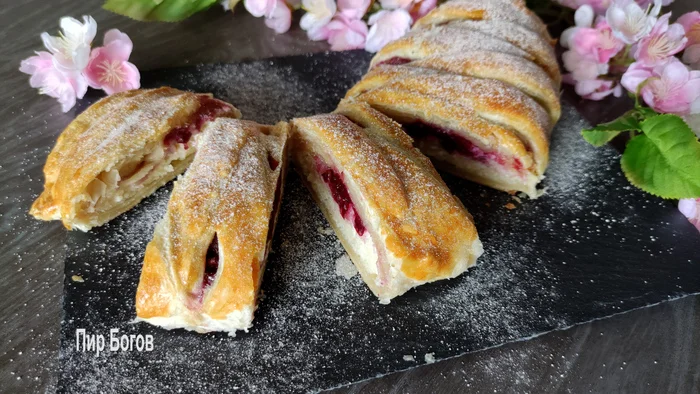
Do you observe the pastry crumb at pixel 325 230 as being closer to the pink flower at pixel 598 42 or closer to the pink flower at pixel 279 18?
the pink flower at pixel 279 18

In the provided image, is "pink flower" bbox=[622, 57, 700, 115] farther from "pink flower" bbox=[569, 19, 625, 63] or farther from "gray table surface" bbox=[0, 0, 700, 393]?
"gray table surface" bbox=[0, 0, 700, 393]

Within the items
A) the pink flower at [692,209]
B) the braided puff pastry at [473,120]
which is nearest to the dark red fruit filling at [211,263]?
the braided puff pastry at [473,120]

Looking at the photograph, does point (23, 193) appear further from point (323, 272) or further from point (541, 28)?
point (541, 28)

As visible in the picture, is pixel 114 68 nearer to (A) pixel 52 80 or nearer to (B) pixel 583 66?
(A) pixel 52 80

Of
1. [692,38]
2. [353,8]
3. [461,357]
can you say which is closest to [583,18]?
[692,38]

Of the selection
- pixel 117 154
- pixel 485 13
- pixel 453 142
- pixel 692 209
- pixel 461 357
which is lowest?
pixel 461 357

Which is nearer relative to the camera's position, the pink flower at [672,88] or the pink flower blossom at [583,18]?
the pink flower at [672,88]

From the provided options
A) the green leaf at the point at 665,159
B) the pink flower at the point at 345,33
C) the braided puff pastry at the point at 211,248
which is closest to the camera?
the braided puff pastry at the point at 211,248
